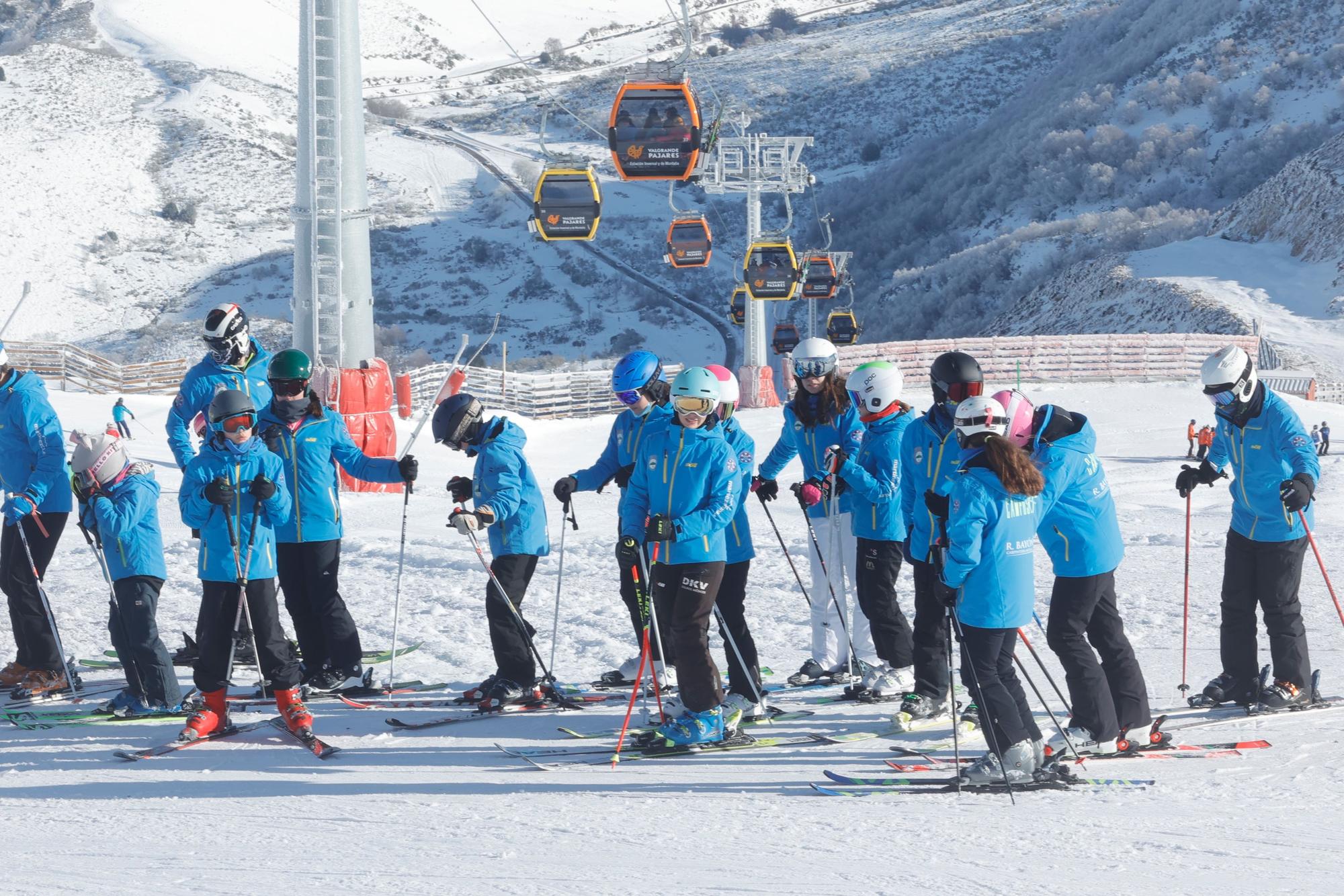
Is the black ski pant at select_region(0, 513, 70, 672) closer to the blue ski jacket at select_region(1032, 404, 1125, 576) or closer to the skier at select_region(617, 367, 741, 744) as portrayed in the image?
the skier at select_region(617, 367, 741, 744)

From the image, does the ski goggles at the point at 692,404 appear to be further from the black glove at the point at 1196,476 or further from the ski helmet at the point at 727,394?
the black glove at the point at 1196,476

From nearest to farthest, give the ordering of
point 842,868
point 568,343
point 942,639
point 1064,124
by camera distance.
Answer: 1. point 842,868
2. point 942,639
3. point 568,343
4. point 1064,124

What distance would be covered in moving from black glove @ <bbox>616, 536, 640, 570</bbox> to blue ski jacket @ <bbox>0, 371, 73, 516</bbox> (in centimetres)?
320

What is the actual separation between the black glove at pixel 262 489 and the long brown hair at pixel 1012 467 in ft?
10.0

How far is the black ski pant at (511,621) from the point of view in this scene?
7020 millimetres

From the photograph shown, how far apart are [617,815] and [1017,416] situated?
2.15 meters

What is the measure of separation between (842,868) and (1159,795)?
1.54m

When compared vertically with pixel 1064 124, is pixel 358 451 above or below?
below

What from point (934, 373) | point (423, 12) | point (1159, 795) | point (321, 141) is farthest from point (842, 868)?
point (423, 12)

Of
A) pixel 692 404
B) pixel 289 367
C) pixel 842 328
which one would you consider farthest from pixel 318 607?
pixel 842 328

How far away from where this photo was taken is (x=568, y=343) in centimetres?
5131

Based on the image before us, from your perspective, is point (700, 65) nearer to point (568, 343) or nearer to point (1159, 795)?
point (568, 343)

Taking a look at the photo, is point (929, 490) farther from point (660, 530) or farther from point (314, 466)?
point (314, 466)

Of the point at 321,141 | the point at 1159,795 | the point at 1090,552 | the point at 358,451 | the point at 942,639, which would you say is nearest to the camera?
the point at 1159,795
